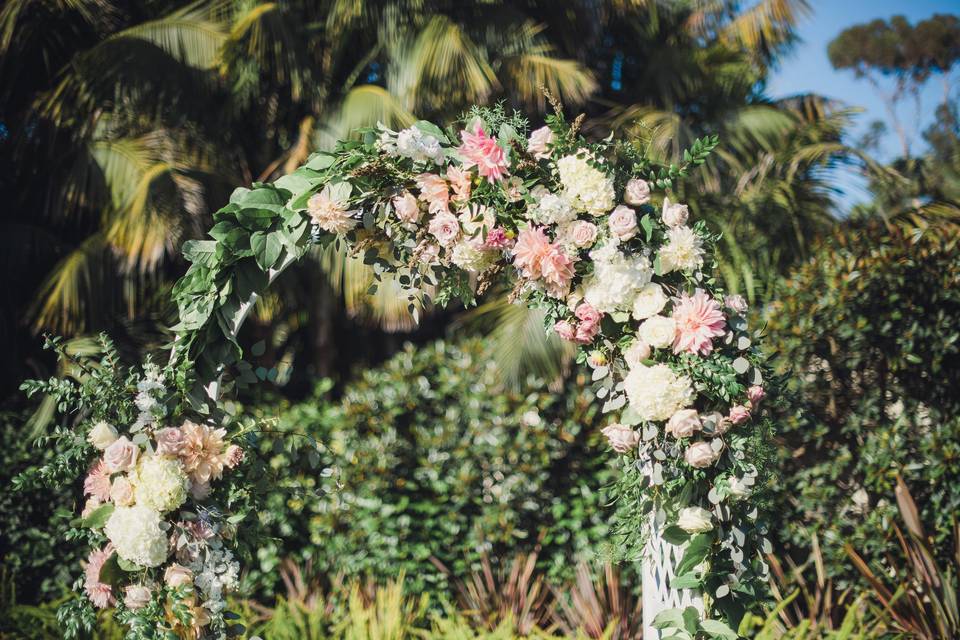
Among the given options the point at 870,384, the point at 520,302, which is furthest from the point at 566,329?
the point at 870,384

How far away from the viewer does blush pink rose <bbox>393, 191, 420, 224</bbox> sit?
2.68m

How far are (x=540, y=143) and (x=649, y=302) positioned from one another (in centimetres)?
64

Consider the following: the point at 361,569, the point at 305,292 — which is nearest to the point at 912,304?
the point at 361,569

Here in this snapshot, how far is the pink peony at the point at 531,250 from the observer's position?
8.32 feet

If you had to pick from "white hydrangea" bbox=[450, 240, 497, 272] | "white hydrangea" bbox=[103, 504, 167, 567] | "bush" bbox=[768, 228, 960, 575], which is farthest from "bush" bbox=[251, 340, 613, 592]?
"white hydrangea" bbox=[450, 240, 497, 272]

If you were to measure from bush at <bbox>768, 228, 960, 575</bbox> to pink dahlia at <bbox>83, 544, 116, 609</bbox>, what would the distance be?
3477mm

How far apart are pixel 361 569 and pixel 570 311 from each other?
10.3 ft

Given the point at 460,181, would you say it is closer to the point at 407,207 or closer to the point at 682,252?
the point at 407,207

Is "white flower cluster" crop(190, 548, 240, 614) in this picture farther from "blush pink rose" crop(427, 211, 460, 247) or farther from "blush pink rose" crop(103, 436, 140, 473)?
"blush pink rose" crop(427, 211, 460, 247)

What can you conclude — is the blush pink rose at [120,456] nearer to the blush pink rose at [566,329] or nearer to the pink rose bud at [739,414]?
the blush pink rose at [566,329]

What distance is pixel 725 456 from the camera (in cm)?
240

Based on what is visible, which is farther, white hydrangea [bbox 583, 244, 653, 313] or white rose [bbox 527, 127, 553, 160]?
white rose [bbox 527, 127, 553, 160]

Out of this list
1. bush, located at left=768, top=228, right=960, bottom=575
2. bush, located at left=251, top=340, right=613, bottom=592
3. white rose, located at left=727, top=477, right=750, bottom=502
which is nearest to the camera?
white rose, located at left=727, top=477, right=750, bottom=502

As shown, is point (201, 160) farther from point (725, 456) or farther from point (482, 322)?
point (725, 456)
